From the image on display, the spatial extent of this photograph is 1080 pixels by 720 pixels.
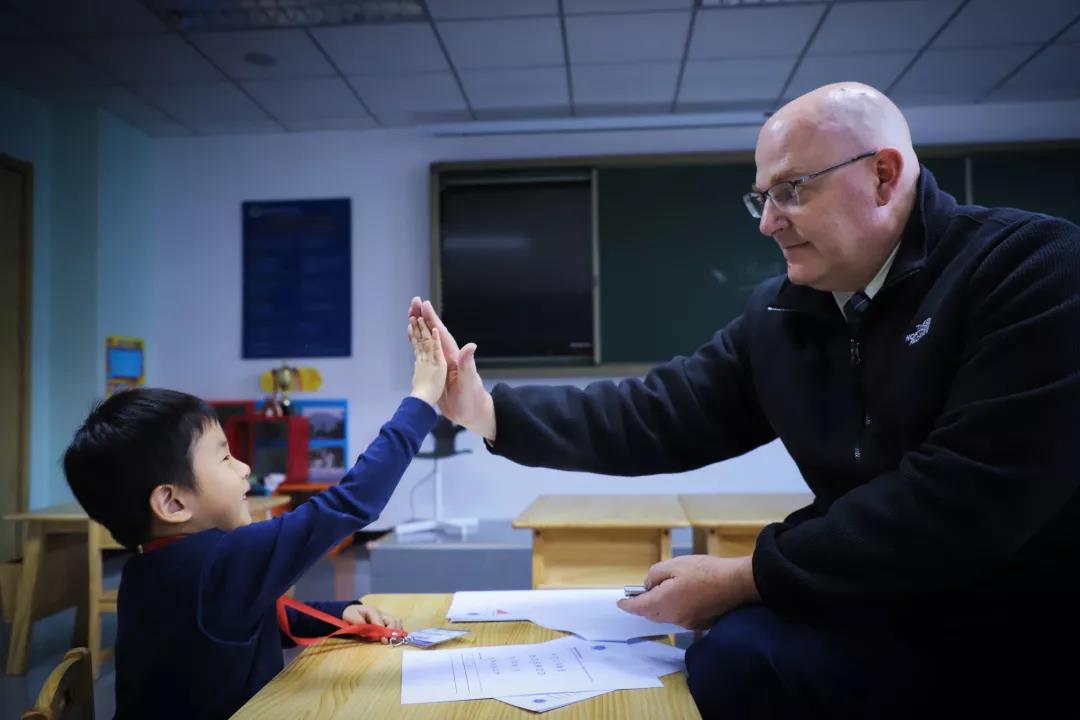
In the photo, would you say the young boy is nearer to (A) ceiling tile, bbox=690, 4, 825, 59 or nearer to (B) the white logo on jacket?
(B) the white logo on jacket

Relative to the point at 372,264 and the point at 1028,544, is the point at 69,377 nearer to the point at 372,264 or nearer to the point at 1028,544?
the point at 372,264

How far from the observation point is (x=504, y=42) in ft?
13.2

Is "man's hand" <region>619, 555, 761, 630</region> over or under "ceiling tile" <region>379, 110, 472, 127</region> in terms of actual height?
under

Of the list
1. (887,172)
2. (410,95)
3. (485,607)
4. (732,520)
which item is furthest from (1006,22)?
(485,607)

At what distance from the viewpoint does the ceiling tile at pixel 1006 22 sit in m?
3.74

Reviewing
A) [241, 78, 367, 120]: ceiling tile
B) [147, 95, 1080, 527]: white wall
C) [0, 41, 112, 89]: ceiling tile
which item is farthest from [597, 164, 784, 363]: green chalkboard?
[0, 41, 112, 89]: ceiling tile

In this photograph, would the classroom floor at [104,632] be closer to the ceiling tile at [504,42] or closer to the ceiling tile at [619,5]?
the ceiling tile at [504,42]

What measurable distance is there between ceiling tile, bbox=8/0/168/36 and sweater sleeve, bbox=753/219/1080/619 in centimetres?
375

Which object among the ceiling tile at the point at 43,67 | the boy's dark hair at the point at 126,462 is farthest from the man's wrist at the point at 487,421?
the ceiling tile at the point at 43,67

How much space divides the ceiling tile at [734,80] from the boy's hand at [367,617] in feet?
12.5

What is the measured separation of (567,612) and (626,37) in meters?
3.42

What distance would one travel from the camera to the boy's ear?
3.80ft

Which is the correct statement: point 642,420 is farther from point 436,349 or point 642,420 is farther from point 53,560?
point 53,560

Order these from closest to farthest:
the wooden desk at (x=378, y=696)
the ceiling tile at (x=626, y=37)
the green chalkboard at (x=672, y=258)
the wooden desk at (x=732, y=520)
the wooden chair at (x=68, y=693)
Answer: the wooden desk at (x=378, y=696) < the wooden chair at (x=68, y=693) < the wooden desk at (x=732, y=520) < the ceiling tile at (x=626, y=37) < the green chalkboard at (x=672, y=258)
